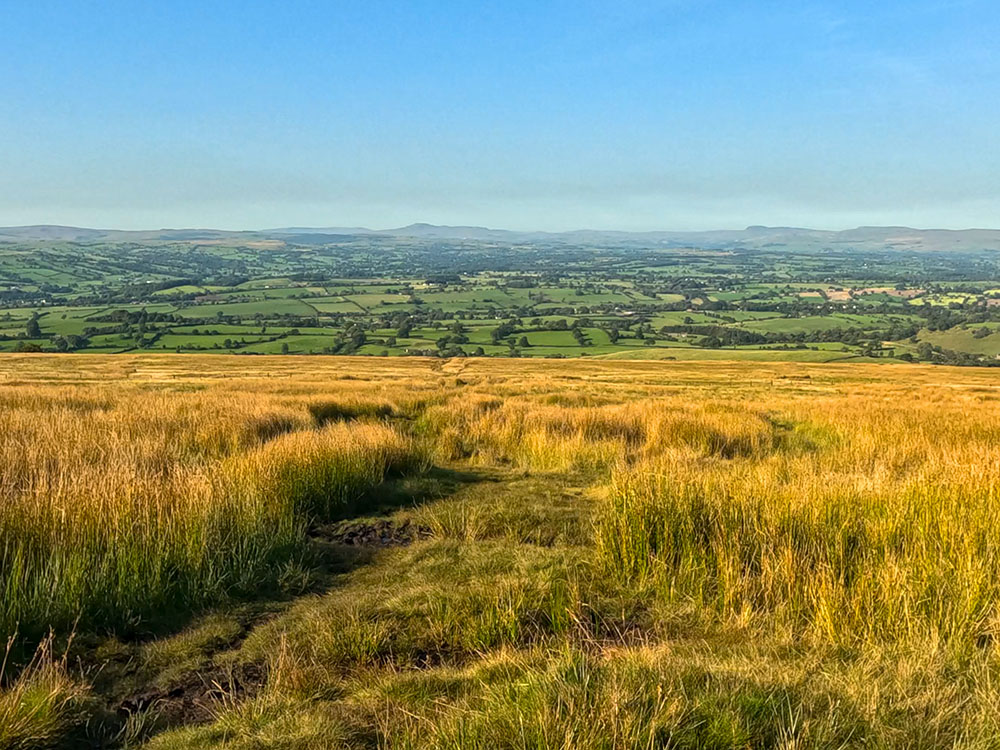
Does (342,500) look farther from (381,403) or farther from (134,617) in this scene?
(381,403)

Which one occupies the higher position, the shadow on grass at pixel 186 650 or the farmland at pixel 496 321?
the shadow on grass at pixel 186 650

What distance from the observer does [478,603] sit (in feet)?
16.8

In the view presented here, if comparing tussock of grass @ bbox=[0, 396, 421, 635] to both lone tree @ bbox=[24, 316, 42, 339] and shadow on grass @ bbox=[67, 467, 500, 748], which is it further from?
lone tree @ bbox=[24, 316, 42, 339]

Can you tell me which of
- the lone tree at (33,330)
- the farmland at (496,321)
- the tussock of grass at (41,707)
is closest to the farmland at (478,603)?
the tussock of grass at (41,707)

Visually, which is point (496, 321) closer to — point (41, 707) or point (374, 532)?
point (374, 532)

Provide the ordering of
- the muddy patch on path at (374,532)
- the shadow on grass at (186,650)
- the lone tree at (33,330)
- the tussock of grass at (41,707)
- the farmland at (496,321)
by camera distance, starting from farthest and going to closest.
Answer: the farmland at (496,321) → the lone tree at (33,330) → the muddy patch on path at (374,532) → the shadow on grass at (186,650) → the tussock of grass at (41,707)

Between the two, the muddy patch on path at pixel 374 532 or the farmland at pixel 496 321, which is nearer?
the muddy patch on path at pixel 374 532

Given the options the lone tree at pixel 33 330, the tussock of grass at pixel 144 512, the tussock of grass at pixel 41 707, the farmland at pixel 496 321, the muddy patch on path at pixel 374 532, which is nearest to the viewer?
the tussock of grass at pixel 41 707

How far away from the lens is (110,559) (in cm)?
541

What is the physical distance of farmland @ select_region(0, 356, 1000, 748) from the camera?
3.33m

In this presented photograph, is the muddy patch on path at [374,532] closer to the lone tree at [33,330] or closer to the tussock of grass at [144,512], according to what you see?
the tussock of grass at [144,512]

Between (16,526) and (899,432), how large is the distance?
13.2 meters

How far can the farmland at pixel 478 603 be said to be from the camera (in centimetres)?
333

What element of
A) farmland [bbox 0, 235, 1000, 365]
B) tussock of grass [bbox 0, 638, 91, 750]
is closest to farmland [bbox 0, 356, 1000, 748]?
tussock of grass [bbox 0, 638, 91, 750]
